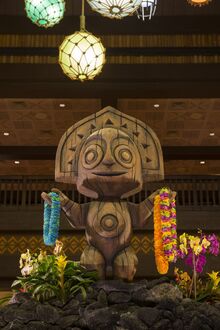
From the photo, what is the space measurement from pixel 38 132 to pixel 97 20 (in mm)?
5065

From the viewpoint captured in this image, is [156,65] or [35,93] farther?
[35,93]

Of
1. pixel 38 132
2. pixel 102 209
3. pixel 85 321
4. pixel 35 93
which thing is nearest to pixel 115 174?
pixel 102 209

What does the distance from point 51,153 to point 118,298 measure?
9682 millimetres

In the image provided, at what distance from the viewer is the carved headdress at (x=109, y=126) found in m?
4.66

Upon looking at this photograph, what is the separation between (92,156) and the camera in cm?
447

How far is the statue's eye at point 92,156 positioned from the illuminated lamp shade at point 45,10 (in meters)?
1.22

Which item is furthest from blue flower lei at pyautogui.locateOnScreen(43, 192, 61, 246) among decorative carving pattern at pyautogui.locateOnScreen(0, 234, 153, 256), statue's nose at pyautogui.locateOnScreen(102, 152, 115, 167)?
decorative carving pattern at pyautogui.locateOnScreen(0, 234, 153, 256)

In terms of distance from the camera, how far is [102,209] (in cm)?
445

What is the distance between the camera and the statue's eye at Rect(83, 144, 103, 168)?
4441 mm

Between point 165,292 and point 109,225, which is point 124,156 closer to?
point 109,225

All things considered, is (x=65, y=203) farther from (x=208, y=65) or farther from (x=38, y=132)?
(x=38, y=132)

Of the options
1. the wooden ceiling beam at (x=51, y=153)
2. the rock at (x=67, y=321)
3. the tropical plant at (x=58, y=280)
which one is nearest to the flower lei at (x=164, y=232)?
the tropical plant at (x=58, y=280)

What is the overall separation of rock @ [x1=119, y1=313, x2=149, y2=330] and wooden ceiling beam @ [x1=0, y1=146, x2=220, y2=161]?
991 cm

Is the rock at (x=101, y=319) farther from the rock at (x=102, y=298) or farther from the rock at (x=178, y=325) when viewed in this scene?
the rock at (x=178, y=325)
